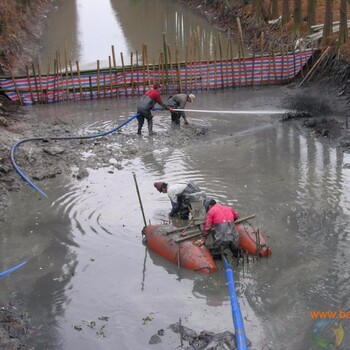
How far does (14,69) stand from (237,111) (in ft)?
37.4

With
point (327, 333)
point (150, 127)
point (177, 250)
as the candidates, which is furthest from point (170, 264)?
point (150, 127)

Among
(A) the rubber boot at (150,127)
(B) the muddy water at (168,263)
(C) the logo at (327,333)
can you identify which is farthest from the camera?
(A) the rubber boot at (150,127)

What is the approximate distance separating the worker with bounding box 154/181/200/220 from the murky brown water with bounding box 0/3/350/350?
2.14ft

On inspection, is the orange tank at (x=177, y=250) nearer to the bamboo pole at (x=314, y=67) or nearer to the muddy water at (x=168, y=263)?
the muddy water at (x=168, y=263)

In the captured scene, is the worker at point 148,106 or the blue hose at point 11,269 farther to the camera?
the worker at point 148,106

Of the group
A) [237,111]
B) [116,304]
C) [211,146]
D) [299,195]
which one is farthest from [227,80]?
[116,304]

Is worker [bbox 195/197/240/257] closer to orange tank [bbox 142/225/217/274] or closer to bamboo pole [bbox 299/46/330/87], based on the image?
orange tank [bbox 142/225/217/274]

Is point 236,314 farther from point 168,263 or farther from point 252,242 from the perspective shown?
point 168,263

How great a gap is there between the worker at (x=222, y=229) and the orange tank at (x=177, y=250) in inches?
9.1

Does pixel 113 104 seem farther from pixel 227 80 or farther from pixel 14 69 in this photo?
pixel 14 69

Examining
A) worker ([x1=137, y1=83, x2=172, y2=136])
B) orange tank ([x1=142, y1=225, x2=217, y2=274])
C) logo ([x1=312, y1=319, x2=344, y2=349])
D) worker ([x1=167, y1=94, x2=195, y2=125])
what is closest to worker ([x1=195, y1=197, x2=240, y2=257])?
orange tank ([x1=142, y1=225, x2=217, y2=274])

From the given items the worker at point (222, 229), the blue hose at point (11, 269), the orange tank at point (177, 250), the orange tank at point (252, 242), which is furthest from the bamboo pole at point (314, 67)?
the blue hose at point (11, 269)

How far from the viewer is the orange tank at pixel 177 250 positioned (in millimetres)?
9258

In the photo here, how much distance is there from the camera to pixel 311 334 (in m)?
7.64
